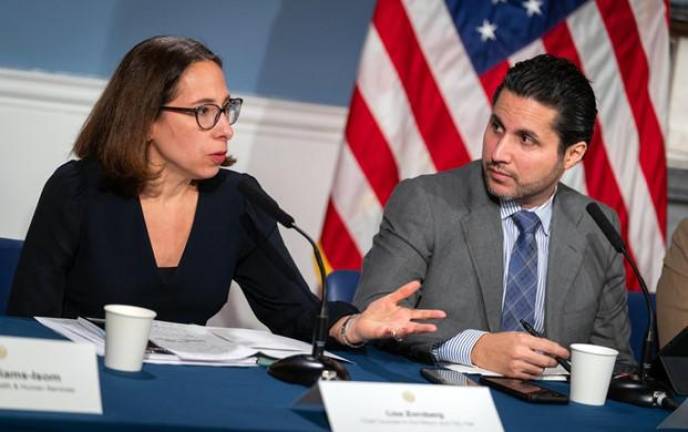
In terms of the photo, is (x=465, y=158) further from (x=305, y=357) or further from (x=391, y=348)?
(x=305, y=357)

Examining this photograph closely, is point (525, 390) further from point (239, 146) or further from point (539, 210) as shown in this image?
point (239, 146)

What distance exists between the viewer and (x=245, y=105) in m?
3.85

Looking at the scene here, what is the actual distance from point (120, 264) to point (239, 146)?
4.51 feet

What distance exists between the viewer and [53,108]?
3.70 m

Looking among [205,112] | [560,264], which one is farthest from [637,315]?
[205,112]

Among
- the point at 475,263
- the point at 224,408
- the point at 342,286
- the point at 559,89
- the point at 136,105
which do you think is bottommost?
the point at 224,408

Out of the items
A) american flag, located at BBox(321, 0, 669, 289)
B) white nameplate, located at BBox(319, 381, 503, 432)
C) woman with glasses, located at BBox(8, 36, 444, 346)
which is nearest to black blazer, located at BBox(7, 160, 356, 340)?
woman with glasses, located at BBox(8, 36, 444, 346)

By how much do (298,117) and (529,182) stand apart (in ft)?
4.07

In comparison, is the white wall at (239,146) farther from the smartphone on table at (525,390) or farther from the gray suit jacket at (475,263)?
the smartphone on table at (525,390)

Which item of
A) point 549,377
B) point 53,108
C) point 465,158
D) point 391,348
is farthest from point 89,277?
point 465,158

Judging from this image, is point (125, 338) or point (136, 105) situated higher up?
point (136, 105)

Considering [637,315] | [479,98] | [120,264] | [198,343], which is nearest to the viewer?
[198,343]

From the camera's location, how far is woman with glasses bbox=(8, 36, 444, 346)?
8.33ft

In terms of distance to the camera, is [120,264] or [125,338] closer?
[125,338]
